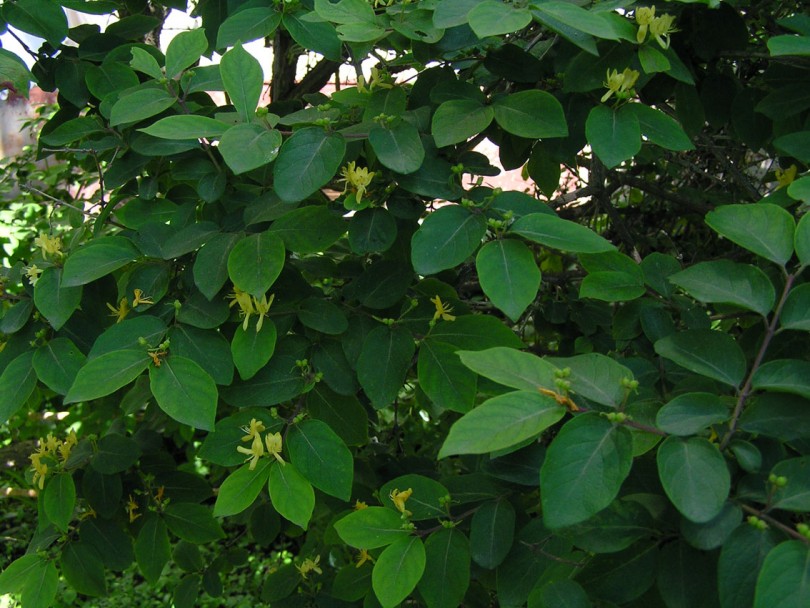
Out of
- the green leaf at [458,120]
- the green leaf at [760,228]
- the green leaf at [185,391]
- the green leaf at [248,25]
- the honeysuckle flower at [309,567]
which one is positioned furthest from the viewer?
the honeysuckle flower at [309,567]

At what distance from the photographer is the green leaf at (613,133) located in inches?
43.5

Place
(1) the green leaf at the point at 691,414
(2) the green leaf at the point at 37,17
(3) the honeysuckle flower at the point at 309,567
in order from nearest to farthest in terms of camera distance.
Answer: (1) the green leaf at the point at 691,414, (2) the green leaf at the point at 37,17, (3) the honeysuckle flower at the point at 309,567

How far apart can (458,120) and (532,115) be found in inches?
4.2

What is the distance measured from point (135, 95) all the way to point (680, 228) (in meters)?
1.66

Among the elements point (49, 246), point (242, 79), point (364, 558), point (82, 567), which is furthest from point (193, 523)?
point (242, 79)

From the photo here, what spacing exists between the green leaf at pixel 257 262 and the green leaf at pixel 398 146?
0.19m

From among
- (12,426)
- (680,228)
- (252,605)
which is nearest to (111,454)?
(680,228)

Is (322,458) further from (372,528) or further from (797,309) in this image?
(797,309)

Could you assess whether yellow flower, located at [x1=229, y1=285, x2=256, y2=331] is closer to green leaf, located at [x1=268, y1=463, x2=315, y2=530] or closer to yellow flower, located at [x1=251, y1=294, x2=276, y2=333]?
yellow flower, located at [x1=251, y1=294, x2=276, y2=333]

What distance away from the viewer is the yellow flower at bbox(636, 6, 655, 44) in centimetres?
110

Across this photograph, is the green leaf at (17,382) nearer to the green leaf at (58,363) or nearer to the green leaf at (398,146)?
the green leaf at (58,363)

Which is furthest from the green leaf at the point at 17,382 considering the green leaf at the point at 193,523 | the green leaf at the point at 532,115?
the green leaf at the point at 532,115

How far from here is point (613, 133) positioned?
1.13 metres

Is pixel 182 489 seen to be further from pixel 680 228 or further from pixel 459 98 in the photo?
pixel 680 228
